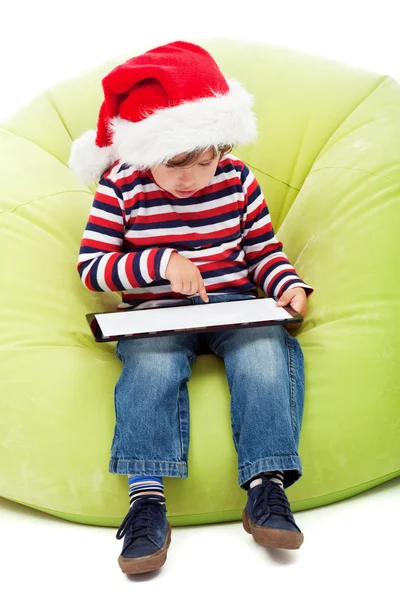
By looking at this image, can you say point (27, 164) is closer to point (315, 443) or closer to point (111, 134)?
point (111, 134)

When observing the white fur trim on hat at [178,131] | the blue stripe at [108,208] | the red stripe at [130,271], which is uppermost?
the white fur trim on hat at [178,131]

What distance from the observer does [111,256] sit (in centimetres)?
145

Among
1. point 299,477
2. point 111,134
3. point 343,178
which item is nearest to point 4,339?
point 111,134

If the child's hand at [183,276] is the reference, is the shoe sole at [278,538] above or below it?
below

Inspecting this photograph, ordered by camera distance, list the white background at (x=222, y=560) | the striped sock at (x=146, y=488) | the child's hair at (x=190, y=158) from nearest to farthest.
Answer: the white background at (x=222, y=560) → the striped sock at (x=146, y=488) → the child's hair at (x=190, y=158)

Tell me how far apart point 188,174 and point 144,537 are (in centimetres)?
62

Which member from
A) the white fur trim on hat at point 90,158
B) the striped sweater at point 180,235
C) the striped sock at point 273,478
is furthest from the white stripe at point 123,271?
the striped sock at point 273,478

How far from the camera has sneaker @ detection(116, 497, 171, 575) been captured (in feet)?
3.80

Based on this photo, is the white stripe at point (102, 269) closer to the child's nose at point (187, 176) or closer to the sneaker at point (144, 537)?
the child's nose at point (187, 176)

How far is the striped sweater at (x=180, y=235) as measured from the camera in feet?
4.82

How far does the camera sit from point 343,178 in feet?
5.32

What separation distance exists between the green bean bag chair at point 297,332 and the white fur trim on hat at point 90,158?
0.15 metres

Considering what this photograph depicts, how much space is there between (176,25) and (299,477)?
4.55 ft

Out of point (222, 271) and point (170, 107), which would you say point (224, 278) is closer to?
point (222, 271)
